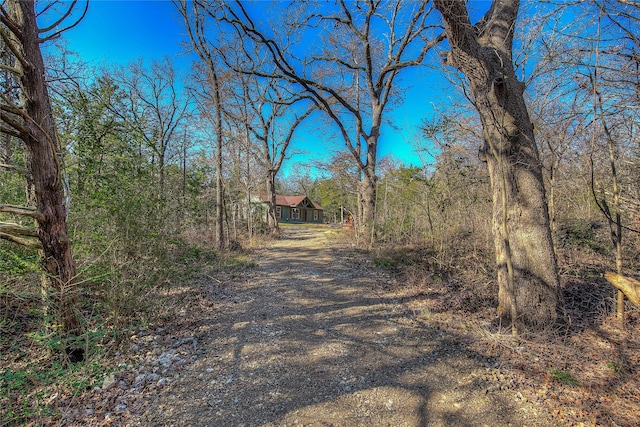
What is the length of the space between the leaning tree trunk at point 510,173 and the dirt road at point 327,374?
1116mm

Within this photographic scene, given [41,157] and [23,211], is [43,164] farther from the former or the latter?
[23,211]

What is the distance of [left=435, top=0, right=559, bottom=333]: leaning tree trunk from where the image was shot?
137 inches

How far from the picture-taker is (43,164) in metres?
2.91

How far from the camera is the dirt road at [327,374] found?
2.31m

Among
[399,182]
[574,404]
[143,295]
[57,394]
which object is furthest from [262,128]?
[574,404]

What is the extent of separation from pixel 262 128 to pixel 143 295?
1510 cm

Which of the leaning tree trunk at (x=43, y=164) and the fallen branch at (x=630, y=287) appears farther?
the leaning tree trunk at (x=43, y=164)

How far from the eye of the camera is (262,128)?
17359 mm

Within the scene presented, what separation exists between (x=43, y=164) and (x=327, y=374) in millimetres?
3789

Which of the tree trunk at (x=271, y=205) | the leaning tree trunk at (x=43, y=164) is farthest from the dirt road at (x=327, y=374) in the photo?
the tree trunk at (x=271, y=205)

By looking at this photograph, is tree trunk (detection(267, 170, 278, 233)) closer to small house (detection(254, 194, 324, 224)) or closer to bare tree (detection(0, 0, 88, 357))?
bare tree (detection(0, 0, 88, 357))

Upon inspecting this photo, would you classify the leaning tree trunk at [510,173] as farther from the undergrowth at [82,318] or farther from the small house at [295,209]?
the small house at [295,209]

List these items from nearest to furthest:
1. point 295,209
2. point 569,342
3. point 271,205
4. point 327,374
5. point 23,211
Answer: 1. point 23,211
2. point 327,374
3. point 569,342
4. point 271,205
5. point 295,209

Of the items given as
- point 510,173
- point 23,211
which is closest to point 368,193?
point 510,173
